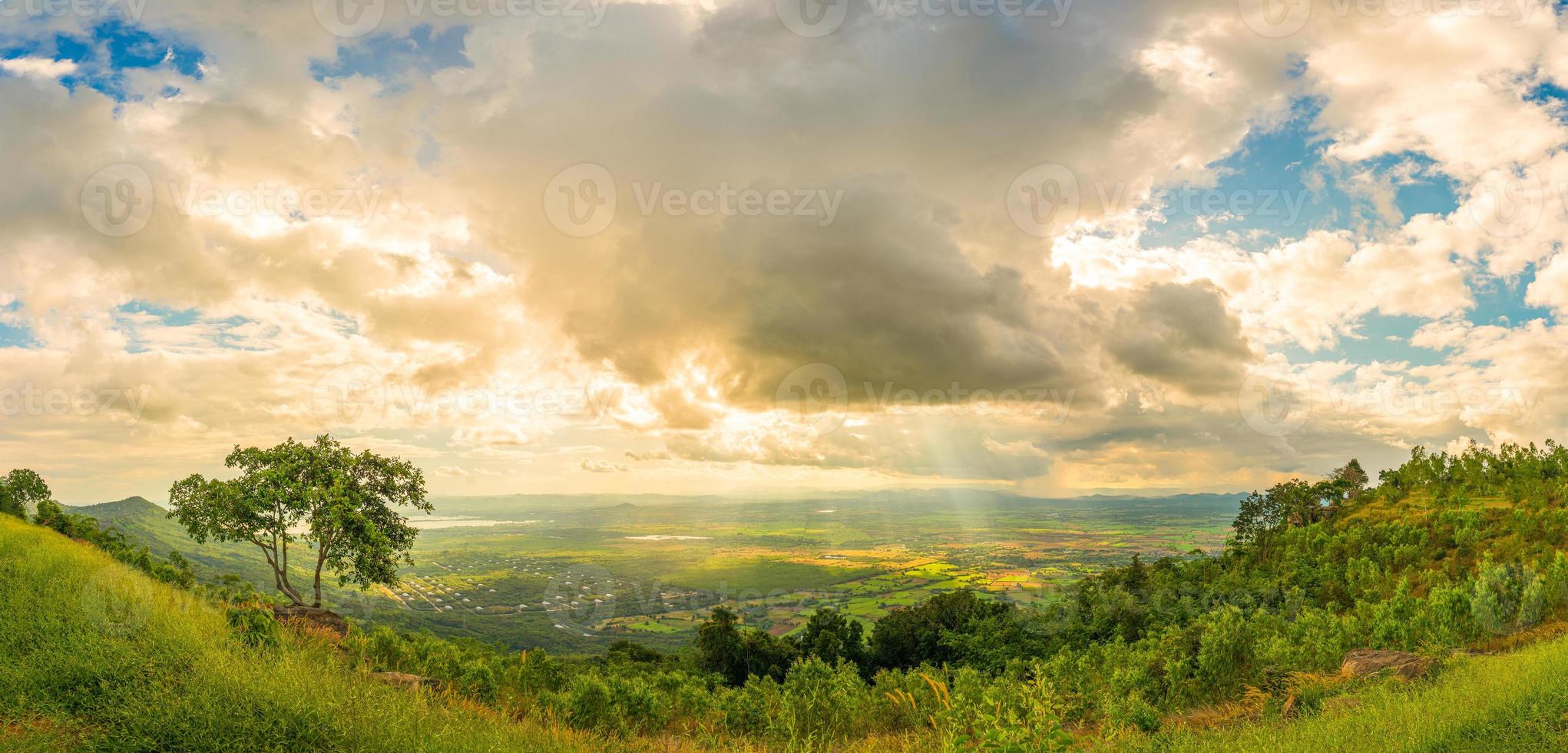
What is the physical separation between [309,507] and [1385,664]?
2891cm

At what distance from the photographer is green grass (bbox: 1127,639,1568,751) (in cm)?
775

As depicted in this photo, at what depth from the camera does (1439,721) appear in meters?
8.20

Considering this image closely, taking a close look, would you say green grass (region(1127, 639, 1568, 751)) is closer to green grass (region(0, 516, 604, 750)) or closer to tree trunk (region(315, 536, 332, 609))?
green grass (region(0, 516, 604, 750))

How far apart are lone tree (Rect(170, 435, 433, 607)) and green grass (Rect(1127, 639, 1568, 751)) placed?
2372 cm

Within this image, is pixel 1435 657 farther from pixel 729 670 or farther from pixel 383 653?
pixel 729 670

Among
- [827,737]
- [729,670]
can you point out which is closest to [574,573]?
[729,670]

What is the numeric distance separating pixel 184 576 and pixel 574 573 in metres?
116

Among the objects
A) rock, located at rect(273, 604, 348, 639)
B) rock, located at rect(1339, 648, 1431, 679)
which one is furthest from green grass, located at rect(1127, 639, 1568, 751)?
rock, located at rect(273, 604, 348, 639)

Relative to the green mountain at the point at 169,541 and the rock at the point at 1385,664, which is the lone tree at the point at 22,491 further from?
the rock at the point at 1385,664

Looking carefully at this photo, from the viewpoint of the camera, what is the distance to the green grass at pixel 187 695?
22.3 feet

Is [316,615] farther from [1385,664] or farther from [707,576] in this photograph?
[707,576]

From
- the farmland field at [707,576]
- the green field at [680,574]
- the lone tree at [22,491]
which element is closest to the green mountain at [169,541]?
the green field at [680,574]

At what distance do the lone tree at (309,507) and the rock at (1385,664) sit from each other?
26.0 meters
